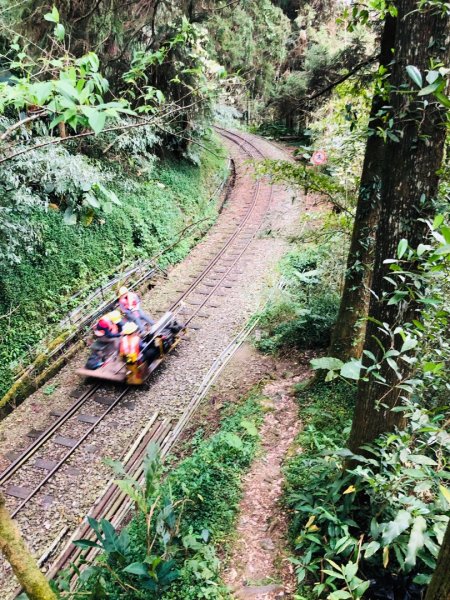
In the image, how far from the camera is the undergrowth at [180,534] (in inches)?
177

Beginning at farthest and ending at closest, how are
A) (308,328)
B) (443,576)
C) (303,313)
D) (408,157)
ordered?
(308,328) < (303,313) < (408,157) < (443,576)

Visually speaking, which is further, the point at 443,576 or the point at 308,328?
the point at 308,328

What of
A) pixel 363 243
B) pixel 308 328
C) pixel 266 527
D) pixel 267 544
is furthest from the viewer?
pixel 308 328

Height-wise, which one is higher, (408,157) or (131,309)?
(408,157)

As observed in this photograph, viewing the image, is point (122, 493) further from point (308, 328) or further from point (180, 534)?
point (308, 328)

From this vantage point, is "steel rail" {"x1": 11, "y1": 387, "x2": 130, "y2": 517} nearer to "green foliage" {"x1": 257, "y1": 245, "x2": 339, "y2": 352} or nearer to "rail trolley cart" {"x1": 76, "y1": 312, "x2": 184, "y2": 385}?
"rail trolley cart" {"x1": 76, "y1": 312, "x2": 184, "y2": 385}

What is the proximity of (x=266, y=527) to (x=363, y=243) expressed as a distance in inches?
170

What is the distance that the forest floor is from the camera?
7.39 metres

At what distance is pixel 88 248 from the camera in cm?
1367

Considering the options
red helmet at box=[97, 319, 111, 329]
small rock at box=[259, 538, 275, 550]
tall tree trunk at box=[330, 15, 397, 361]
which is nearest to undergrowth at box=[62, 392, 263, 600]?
small rock at box=[259, 538, 275, 550]

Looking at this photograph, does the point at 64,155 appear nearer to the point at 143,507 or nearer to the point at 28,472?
the point at 28,472

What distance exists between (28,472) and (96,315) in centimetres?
535

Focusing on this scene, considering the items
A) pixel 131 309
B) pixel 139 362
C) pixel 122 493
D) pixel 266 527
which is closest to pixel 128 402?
pixel 139 362

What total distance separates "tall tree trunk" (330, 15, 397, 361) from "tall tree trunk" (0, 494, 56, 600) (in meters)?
4.45
